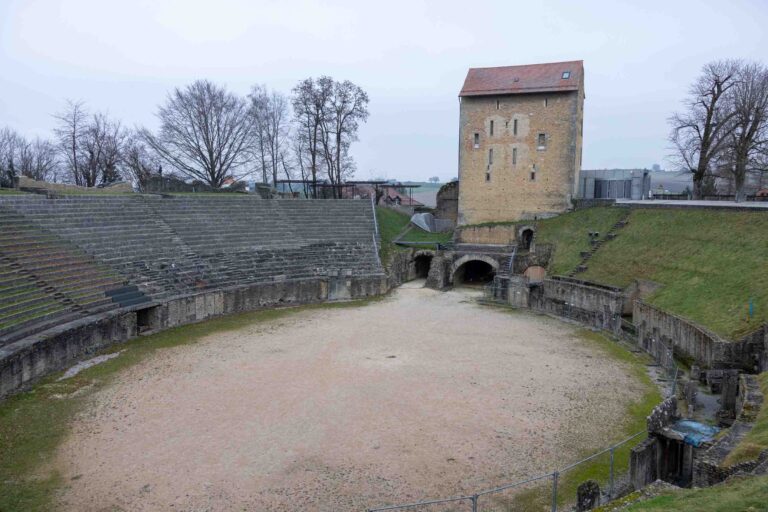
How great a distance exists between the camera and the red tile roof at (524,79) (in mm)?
33750

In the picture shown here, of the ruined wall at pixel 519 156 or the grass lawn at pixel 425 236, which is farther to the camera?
the grass lawn at pixel 425 236

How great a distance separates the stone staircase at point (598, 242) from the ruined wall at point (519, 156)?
4.69 meters

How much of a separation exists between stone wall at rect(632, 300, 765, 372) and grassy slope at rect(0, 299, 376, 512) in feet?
54.2

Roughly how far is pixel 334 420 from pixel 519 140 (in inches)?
1032

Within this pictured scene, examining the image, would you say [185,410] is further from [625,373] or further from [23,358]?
[625,373]

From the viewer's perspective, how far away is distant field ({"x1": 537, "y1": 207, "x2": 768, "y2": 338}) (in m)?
18.4

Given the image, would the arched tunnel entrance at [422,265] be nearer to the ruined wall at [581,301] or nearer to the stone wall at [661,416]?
the ruined wall at [581,301]

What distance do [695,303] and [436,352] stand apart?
924 cm

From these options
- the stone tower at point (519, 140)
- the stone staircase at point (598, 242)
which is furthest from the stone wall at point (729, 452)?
the stone tower at point (519, 140)

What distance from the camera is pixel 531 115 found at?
3462 cm

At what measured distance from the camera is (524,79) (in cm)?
3500

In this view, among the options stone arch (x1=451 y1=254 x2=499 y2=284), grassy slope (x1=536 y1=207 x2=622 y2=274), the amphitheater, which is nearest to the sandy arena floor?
the amphitheater

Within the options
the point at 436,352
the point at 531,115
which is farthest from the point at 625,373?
the point at 531,115

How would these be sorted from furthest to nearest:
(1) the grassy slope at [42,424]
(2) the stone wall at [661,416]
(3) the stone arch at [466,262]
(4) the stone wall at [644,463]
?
(3) the stone arch at [466,262]
(2) the stone wall at [661,416]
(4) the stone wall at [644,463]
(1) the grassy slope at [42,424]
